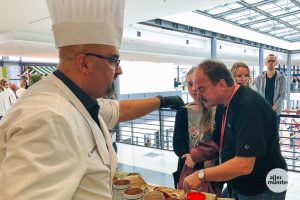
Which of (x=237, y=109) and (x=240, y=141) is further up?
(x=237, y=109)

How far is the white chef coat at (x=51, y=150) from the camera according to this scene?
1.87 feet

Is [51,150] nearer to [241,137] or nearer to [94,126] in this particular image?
[94,126]

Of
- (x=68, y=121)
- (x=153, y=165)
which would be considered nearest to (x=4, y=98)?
(x=153, y=165)

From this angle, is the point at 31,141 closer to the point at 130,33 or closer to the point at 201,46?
the point at 130,33

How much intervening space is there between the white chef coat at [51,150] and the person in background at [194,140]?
0.98 m

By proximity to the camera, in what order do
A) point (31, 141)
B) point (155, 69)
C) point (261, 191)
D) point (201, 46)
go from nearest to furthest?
point (31, 141) → point (261, 191) → point (201, 46) → point (155, 69)

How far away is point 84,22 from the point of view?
0.93 m

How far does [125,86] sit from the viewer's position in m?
12.8

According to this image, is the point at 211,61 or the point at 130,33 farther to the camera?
the point at 130,33

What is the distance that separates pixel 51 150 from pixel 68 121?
100mm

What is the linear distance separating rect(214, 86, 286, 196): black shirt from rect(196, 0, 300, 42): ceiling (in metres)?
6.12

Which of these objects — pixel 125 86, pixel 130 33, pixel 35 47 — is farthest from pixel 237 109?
pixel 125 86

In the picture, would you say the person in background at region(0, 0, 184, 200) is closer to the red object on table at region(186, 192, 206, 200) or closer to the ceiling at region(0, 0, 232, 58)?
the red object on table at region(186, 192, 206, 200)

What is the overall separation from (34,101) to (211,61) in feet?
3.72
